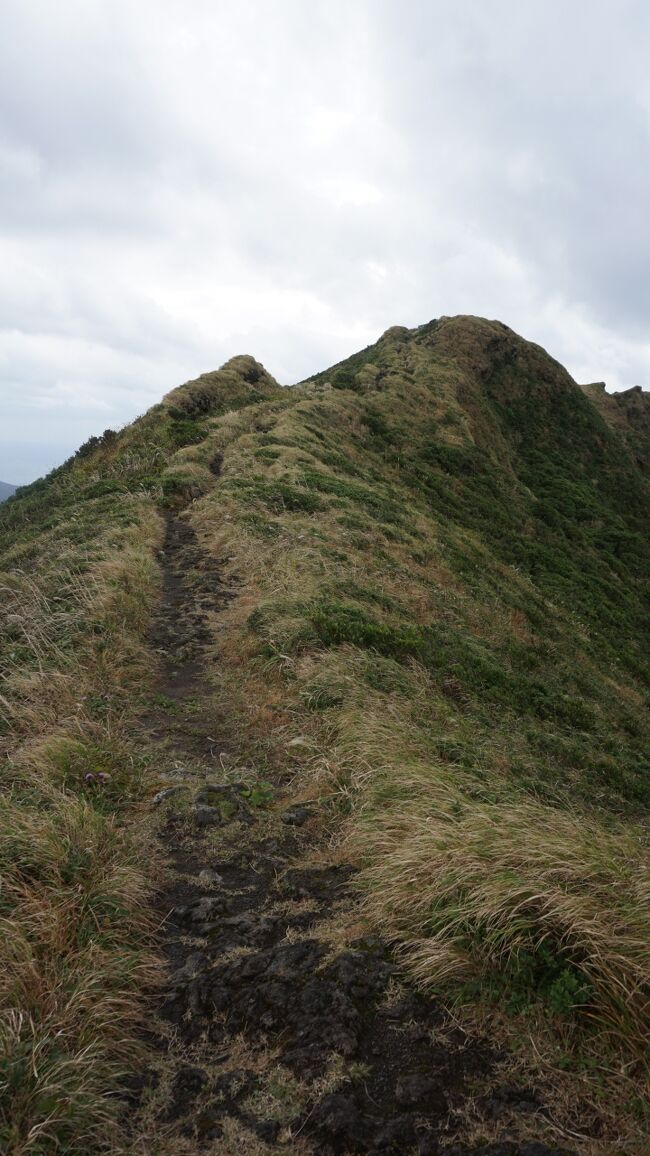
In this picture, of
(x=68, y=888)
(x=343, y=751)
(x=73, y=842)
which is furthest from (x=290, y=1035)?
(x=343, y=751)

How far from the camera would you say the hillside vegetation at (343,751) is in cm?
323

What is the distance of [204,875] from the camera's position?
4797mm

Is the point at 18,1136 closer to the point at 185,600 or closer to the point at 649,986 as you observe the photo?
the point at 649,986

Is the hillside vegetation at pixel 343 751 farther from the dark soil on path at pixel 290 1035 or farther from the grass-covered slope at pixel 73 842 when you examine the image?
the dark soil on path at pixel 290 1035

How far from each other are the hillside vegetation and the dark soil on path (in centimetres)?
22

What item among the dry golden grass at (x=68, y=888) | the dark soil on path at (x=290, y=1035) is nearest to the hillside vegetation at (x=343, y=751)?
the dry golden grass at (x=68, y=888)

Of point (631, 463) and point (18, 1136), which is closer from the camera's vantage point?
point (18, 1136)

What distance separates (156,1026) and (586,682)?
1368 centimetres

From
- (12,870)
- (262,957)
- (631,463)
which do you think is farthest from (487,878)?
(631,463)

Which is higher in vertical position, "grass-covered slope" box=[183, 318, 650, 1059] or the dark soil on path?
"grass-covered slope" box=[183, 318, 650, 1059]

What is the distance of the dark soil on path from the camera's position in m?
2.81

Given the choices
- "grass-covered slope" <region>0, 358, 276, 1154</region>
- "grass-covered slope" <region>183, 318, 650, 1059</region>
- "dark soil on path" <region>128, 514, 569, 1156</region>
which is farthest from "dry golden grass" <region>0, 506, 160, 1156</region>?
"grass-covered slope" <region>183, 318, 650, 1059</region>

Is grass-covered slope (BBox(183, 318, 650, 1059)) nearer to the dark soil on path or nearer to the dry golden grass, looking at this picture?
the dark soil on path

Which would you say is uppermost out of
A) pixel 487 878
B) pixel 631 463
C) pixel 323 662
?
pixel 631 463
